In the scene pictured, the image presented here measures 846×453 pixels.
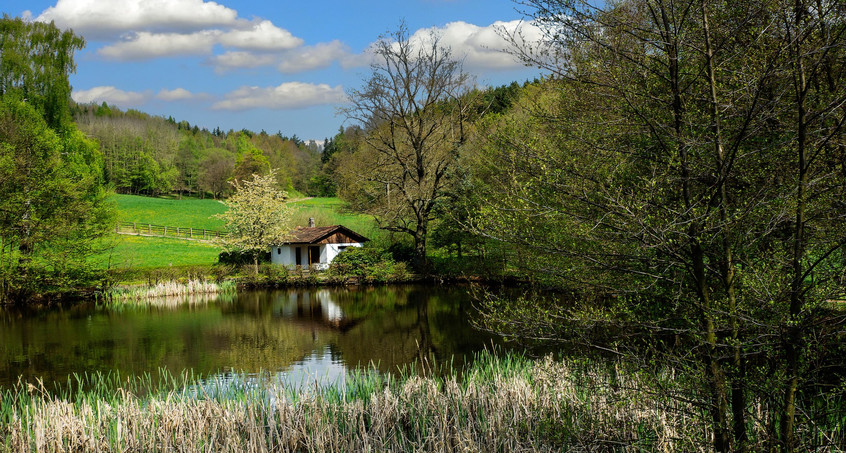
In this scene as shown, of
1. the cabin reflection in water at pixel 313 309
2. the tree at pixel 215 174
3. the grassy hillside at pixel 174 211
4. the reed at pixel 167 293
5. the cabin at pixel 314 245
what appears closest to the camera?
the cabin reflection in water at pixel 313 309

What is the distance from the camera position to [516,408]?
282 inches

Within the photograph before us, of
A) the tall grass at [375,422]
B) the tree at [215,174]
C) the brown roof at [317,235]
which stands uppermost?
the tree at [215,174]

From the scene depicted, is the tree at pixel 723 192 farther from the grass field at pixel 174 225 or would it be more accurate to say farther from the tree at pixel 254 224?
the tree at pixel 254 224

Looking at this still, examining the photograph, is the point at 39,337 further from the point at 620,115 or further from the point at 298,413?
the point at 620,115

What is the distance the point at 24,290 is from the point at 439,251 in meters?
23.3

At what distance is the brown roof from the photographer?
124 feet

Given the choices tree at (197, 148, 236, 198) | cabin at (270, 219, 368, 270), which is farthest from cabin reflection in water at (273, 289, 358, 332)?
tree at (197, 148, 236, 198)

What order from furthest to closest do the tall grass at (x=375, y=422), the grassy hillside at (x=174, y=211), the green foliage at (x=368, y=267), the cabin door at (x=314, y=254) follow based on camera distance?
the grassy hillside at (x=174, y=211) → the cabin door at (x=314, y=254) → the green foliage at (x=368, y=267) → the tall grass at (x=375, y=422)

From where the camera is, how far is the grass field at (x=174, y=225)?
3725 centimetres

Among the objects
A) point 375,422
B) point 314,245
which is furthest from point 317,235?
point 375,422

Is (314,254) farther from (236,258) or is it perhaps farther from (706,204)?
(706,204)

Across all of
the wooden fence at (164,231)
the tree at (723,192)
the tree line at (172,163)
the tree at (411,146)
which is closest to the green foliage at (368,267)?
the tree at (411,146)

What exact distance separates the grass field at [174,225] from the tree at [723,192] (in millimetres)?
28884

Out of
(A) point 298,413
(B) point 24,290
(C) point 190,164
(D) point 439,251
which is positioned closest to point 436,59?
(D) point 439,251
